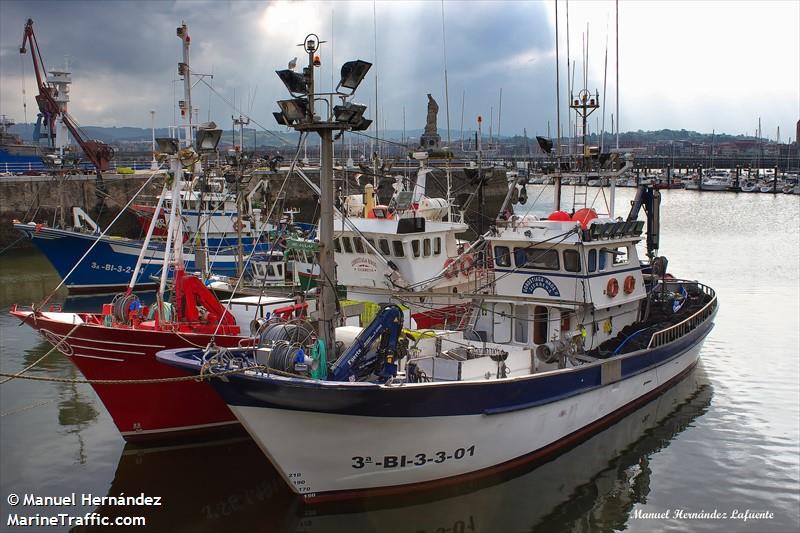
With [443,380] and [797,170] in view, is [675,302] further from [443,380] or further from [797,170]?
[797,170]

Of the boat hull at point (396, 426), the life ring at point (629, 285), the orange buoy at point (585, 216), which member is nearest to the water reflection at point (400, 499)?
the boat hull at point (396, 426)

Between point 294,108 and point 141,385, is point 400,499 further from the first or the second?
point 294,108

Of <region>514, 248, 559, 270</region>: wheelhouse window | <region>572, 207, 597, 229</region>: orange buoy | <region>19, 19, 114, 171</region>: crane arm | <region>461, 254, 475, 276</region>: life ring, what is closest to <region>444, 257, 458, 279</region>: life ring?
<region>461, 254, 475, 276</region>: life ring

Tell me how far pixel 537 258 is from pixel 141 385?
8.07m

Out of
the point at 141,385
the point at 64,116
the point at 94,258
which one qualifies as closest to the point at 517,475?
the point at 141,385

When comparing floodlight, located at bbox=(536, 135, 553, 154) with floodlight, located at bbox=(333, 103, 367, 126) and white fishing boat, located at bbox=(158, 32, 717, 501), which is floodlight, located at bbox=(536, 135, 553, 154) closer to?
white fishing boat, located at bbox=(158, 32, 717, 501)

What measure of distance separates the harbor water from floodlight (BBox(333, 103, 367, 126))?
15.2ft

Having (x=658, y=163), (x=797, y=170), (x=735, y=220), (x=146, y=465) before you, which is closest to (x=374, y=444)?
(x=146, y=465)

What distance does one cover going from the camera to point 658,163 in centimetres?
12750

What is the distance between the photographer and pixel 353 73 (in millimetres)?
10672

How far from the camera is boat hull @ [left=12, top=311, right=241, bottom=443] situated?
13.4 m

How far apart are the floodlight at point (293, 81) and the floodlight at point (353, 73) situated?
20.5 inches

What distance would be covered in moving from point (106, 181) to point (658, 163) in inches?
4072

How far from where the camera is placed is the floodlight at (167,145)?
47.2 feet
